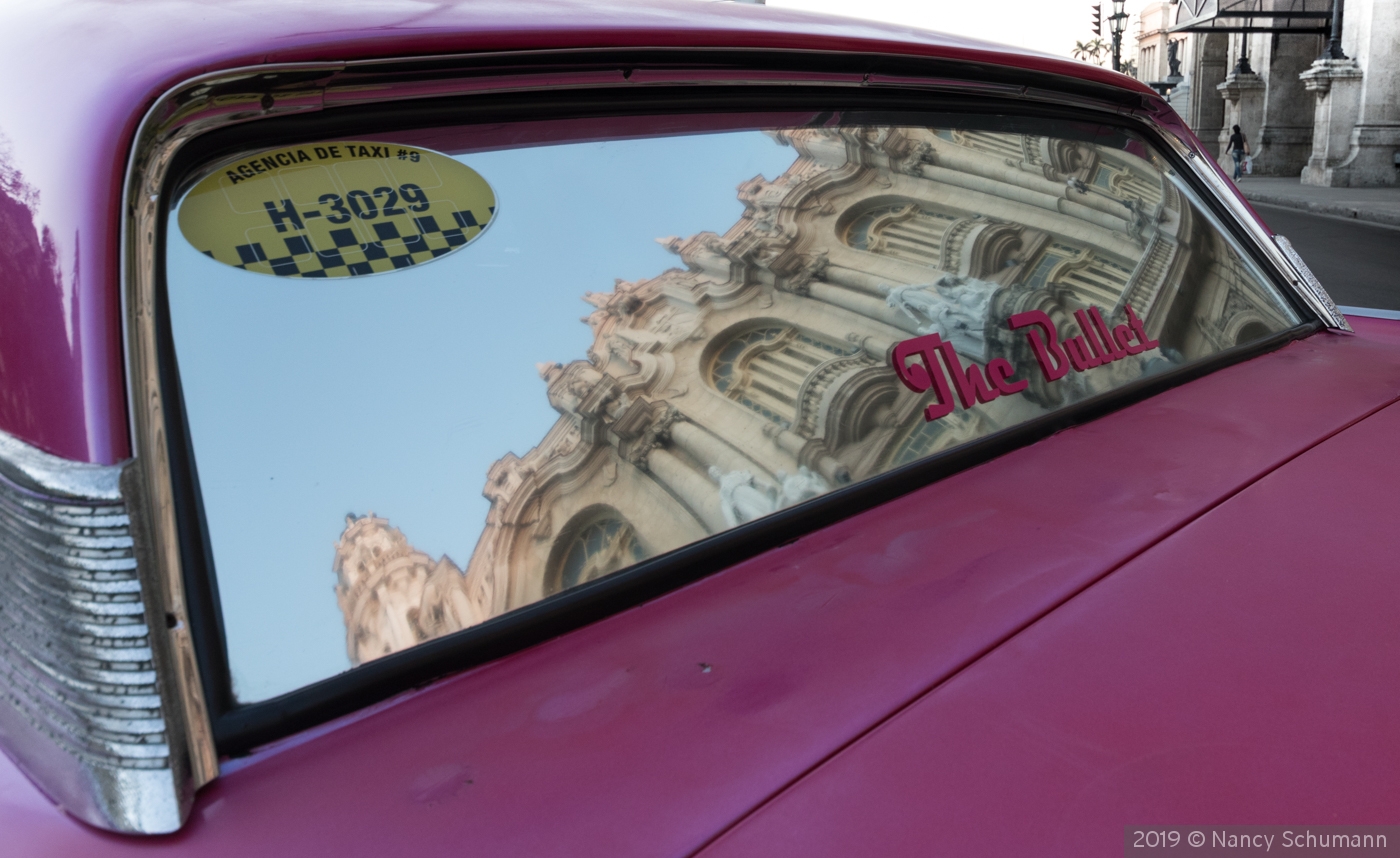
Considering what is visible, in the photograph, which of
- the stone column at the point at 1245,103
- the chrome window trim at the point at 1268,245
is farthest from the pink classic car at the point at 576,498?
the stone column at the point at 1245,103

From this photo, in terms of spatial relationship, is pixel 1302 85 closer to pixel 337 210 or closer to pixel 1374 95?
pixel 1374 95

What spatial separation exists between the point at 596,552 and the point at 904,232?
0.80 m

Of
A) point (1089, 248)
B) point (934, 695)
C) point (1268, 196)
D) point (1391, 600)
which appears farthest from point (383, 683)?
point (1268, 196)

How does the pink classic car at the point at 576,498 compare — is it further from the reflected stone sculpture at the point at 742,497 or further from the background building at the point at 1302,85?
the background building at the point at 1302,85

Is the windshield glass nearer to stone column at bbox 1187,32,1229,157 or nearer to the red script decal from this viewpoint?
the red script decal

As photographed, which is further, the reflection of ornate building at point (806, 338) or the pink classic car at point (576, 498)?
the reflection of ornate building at point (806, 338)

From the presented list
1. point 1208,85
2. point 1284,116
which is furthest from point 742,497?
point 1208,85

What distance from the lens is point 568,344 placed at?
3.53 ft

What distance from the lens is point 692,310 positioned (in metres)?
1.22

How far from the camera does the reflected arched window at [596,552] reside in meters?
0.98

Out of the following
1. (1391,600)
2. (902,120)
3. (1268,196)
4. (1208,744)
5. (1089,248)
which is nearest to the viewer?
(1208,744)

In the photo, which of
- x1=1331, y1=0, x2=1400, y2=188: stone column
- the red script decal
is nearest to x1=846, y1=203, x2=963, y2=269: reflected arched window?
the red script decal

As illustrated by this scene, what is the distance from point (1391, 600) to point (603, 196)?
38.4 inches

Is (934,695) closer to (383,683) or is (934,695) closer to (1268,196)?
(383,683)
